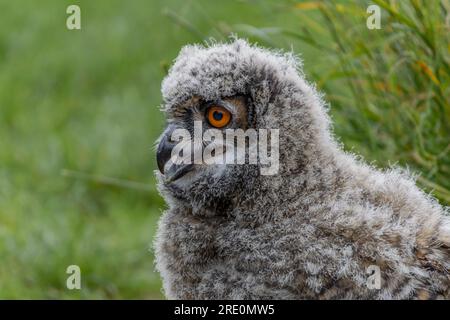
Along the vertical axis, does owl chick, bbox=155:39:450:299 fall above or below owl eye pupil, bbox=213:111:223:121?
below

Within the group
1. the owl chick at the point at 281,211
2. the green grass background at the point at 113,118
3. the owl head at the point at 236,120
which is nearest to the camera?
the owl chick at the point at 281,211

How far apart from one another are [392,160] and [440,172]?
→ 34 centimetres

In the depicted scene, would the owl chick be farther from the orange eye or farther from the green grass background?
the green grass background

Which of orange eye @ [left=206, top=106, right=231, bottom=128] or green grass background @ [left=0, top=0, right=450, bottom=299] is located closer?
orange eye @ [left=206, top=106, right=231, bottom=128]

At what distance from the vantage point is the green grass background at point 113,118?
230 inches

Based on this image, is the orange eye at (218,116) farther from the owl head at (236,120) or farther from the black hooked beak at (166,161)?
the black hooked beak at (166,161)

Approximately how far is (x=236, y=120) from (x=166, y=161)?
0.40m

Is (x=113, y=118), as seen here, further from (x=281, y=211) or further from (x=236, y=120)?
(x=281, y=211)

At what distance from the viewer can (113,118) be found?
9.56 meters

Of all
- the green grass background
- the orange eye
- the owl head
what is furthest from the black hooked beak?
the green grass background

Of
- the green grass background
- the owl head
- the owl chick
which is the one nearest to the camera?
the owl chick

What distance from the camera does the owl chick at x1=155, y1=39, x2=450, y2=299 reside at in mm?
4215

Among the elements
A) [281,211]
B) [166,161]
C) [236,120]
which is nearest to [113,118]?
[166,161]

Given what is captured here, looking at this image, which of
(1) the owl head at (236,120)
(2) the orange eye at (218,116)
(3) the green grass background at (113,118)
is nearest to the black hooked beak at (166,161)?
(1) the owl head at (236,120)
